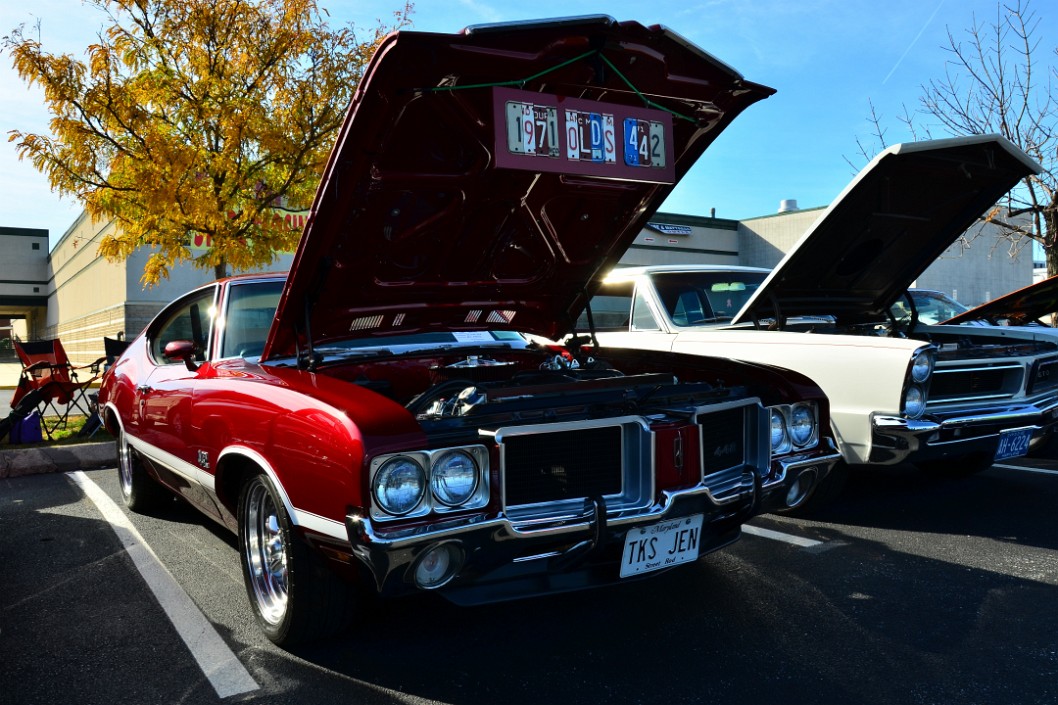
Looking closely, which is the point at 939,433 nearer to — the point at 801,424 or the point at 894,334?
the point at 801,424

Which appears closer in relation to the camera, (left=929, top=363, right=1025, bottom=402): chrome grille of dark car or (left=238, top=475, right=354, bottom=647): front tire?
(left=238, top=475, right=354, bottom=647): front tire

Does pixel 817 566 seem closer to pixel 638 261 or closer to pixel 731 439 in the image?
pixel 731 439

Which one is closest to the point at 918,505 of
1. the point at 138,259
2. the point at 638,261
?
the point at 138,259

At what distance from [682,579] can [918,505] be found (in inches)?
84.9

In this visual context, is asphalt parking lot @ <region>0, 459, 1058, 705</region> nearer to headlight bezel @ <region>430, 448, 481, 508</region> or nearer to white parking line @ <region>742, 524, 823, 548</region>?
white parking line @ <region>742, 524, 823, 548</region>

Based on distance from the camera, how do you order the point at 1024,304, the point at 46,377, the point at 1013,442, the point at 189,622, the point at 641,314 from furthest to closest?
the point at 46,377
the point at 641,314
the point at 1024,304
the point at 1013,442
the point at 189,622

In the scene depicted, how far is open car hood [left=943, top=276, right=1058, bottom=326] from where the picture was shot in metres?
5.69

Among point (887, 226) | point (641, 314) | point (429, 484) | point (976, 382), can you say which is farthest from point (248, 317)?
point (976, 382)

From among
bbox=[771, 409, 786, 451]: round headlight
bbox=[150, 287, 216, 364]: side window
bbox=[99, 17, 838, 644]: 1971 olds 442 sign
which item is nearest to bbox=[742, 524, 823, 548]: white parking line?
bbox=[99, 17, 838, 644]: 1971 olds 442 sign

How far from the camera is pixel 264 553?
9.95 feet

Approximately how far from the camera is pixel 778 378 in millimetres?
3396

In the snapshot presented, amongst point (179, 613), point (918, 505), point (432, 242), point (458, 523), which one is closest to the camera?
point (458, 523)

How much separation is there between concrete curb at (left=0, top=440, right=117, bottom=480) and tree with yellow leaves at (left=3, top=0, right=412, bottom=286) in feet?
8.14

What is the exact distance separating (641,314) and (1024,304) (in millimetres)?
2984
